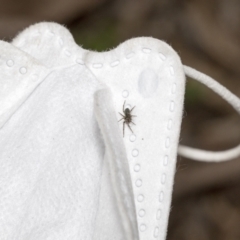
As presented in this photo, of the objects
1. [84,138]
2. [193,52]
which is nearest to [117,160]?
[84,138]

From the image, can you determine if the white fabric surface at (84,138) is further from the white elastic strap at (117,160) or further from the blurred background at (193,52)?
the blurred background at (193,52)

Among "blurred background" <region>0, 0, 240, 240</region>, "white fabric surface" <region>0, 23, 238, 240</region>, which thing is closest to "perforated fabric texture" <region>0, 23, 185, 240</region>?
"white fabric surface" <region>0, 23, 238, 240</region>

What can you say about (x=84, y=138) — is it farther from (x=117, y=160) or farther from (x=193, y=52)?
(x=193, y=52)

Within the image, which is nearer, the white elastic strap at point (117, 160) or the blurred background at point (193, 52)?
the white elastic strap at point (117, 160)

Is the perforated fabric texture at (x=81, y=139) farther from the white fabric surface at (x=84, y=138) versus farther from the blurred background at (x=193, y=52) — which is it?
the blurred background at (x=193, y=52)

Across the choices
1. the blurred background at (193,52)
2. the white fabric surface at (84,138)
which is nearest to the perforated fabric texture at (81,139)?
the white fabric surface at (84,138)

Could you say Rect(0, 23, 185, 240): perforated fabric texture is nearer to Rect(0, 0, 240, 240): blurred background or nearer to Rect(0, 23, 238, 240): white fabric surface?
Rect(0, 23, 238, 240): white fabric surface

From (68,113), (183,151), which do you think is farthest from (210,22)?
(68,113)
